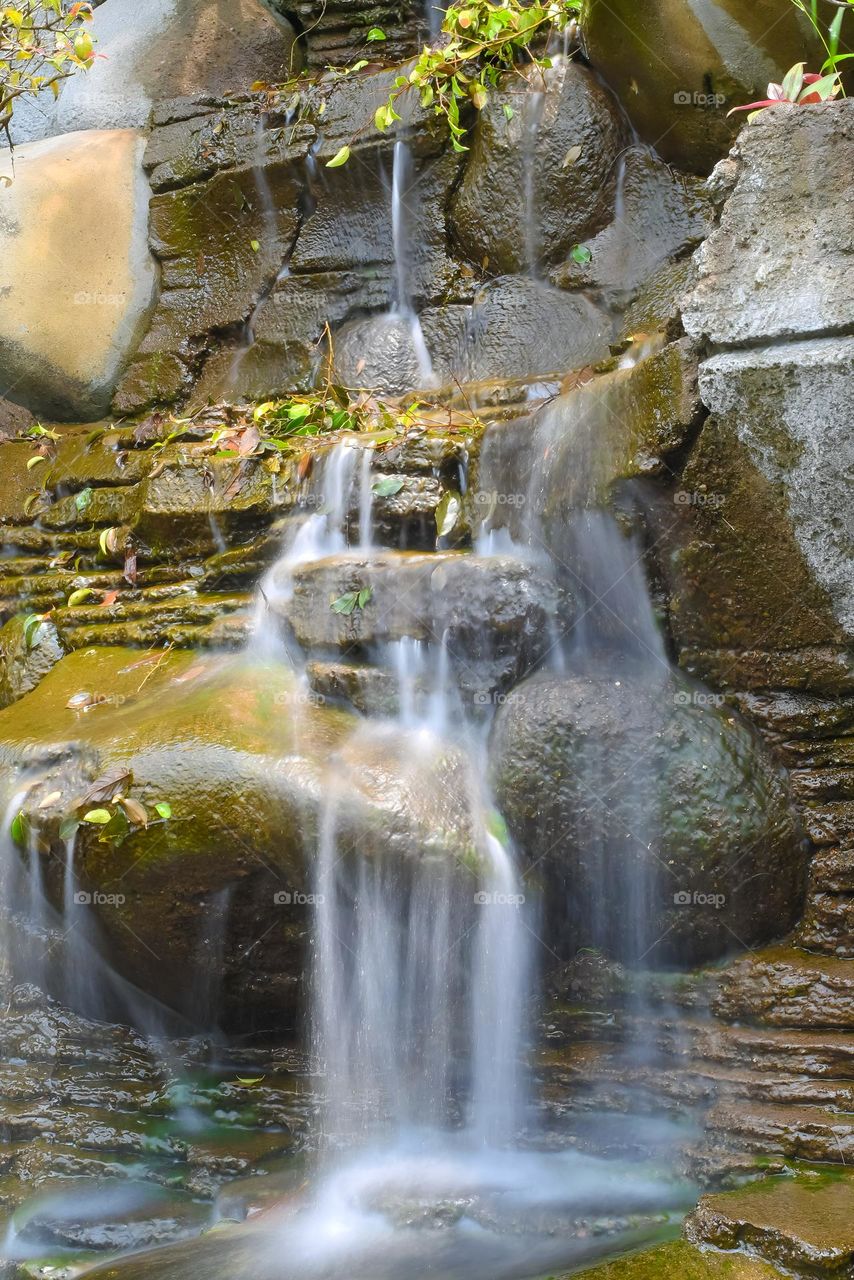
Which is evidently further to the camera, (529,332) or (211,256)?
(211,256)

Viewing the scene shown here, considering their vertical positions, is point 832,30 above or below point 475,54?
below

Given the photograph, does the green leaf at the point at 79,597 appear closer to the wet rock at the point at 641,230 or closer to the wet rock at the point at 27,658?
the wet rock at the point at 27,658

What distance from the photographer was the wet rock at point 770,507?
10.6 ft

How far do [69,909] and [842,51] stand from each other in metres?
4.14

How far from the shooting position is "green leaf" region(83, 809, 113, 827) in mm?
3777

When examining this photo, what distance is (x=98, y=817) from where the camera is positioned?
12.4ft

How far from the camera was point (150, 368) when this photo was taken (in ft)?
23.1

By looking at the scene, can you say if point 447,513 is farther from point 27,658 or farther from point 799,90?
point 27,658

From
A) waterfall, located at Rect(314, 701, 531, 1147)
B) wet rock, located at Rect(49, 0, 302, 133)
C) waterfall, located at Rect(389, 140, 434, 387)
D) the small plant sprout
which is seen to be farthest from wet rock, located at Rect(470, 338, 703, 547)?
wet rock, located at Rect(49, 0, 302, 133)
